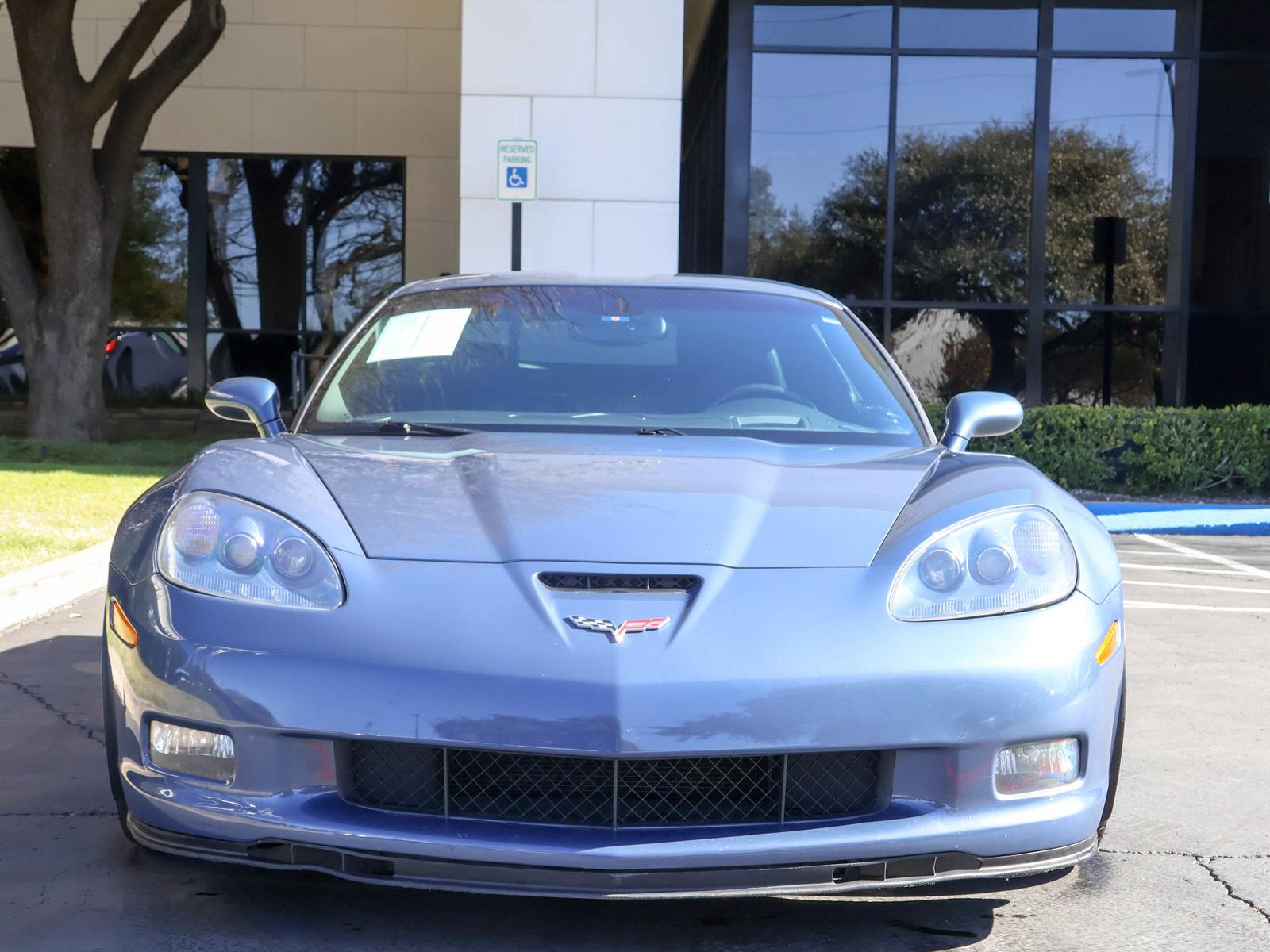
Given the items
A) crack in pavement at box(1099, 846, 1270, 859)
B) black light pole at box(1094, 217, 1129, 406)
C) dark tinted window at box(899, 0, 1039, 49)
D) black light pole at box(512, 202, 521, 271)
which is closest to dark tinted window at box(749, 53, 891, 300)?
dark tinted window at box(899, 0, 1039, 49)

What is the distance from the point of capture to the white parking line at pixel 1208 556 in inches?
344

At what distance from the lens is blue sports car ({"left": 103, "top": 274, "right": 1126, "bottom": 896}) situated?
2.49m

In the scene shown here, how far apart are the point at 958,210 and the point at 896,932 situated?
13.5m

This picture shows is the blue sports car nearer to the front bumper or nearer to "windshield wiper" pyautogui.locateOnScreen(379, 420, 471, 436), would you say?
the front bumper

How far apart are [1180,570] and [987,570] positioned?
6502mm

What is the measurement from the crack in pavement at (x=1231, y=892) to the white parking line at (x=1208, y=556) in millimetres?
5669

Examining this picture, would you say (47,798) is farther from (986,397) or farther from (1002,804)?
(986,397)

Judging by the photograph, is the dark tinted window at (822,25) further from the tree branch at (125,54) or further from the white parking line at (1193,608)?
the white parking line at (1193,608)

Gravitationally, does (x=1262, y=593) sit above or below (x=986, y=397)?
below

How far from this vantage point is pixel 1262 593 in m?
7.87

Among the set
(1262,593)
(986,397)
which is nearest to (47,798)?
(986,397)

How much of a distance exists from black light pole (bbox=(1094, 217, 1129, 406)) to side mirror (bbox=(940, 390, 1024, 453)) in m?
12.4

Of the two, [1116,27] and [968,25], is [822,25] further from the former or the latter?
[1116,27]

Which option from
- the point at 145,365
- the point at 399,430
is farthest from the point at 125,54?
the point at 399,430
